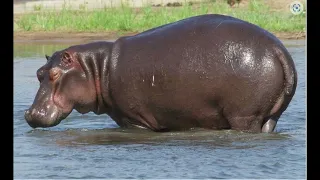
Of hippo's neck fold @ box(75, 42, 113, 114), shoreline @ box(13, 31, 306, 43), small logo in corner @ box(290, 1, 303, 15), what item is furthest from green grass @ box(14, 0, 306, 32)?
hippo's neck fold @ box(75, 42, 113, 114)

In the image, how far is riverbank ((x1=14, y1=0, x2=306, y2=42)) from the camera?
1734 cm

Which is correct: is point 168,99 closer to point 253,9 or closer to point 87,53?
point 87,53

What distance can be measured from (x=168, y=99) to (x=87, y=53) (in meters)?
0.89

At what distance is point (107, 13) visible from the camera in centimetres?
1894

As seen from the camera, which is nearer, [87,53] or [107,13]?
[87,53]

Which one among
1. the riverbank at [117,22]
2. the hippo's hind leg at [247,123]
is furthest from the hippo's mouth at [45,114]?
the riverbank at [117,22]

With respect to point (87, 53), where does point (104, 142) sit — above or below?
below

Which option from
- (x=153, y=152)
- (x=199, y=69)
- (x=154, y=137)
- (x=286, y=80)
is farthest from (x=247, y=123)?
(x=153, y=152)

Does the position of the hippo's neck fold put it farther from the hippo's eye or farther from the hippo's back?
the hippo's eye

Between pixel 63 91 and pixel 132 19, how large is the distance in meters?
10.3

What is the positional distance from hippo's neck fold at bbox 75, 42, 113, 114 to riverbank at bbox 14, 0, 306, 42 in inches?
359

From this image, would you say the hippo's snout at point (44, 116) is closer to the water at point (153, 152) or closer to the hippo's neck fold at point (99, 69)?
the water at point (153, 152)
